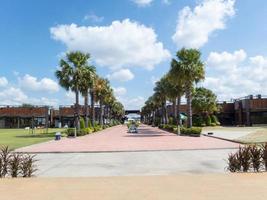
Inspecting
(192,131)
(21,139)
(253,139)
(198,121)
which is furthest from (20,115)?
(253,139)

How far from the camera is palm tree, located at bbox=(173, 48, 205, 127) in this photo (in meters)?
54.1

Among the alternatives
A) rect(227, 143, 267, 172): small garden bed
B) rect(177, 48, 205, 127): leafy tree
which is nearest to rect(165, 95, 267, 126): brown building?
rect(177, 48, 205, 127): leafy tree

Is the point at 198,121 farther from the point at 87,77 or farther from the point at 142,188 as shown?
the point at 142,188

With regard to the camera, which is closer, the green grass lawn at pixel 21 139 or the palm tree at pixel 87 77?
the green grass lawn at pixel 21 139

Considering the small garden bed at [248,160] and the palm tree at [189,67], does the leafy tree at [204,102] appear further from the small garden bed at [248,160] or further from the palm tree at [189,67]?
the small garden bed at [248,160]

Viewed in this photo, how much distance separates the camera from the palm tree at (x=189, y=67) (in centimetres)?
5406

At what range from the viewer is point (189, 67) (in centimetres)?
5400

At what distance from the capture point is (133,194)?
32.3 ft

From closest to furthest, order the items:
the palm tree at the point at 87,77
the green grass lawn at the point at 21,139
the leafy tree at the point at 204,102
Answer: the green grass lawn at the point at 21,139 < the palm tree at the point at 87,77 < the leafy tree at the point at 204,102

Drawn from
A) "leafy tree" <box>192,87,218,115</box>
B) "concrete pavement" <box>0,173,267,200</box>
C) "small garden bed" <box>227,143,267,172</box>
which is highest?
"leafy tree" <box>192,87,218,115</box>

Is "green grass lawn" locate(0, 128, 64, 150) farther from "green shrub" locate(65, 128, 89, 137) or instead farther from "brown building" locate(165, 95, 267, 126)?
"brown building" locate(165, 95, 267, 126)

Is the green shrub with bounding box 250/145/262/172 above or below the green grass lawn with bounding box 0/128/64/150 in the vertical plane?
above

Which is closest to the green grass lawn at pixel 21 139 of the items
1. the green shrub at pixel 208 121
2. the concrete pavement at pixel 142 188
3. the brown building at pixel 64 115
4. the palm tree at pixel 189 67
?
the palm tree at pixel 189 67

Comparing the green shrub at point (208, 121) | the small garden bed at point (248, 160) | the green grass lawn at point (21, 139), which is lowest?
the green grass lawn at point (21, 139)
